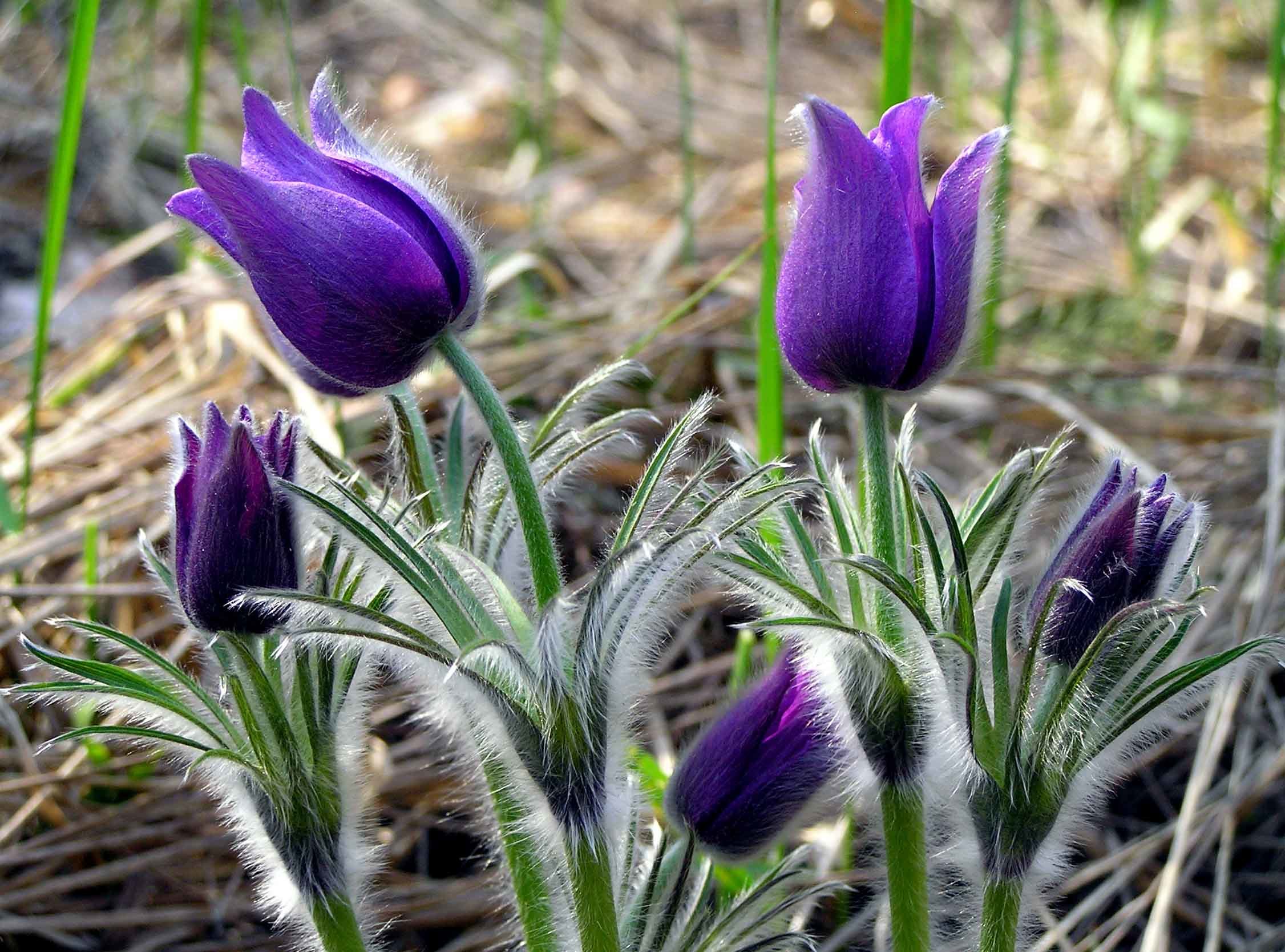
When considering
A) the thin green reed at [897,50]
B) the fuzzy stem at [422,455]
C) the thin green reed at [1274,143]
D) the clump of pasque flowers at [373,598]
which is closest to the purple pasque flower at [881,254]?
the clump of pasque flowers at [373,598]

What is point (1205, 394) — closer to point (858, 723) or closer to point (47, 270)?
point (858, 723)

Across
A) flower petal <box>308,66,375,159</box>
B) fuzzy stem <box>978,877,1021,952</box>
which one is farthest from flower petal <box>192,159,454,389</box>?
fuzzy stem <box>978,877,1021,952</box>

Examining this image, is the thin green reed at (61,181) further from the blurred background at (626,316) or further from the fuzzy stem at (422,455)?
the fuzzy stem at (422,455)

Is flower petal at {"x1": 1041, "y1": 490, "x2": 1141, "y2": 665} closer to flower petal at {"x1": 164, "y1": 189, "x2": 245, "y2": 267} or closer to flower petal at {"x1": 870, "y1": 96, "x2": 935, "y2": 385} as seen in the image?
flower petal at {"x1": 870, "y1": 96, "x2": 935, "y2": 385}

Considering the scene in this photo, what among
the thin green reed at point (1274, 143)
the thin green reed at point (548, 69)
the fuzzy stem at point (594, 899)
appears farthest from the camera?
the thin green reed at point (548, 69)

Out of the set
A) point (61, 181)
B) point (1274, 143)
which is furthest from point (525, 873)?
point (1274, 143)

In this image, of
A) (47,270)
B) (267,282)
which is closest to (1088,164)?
(47,270)
